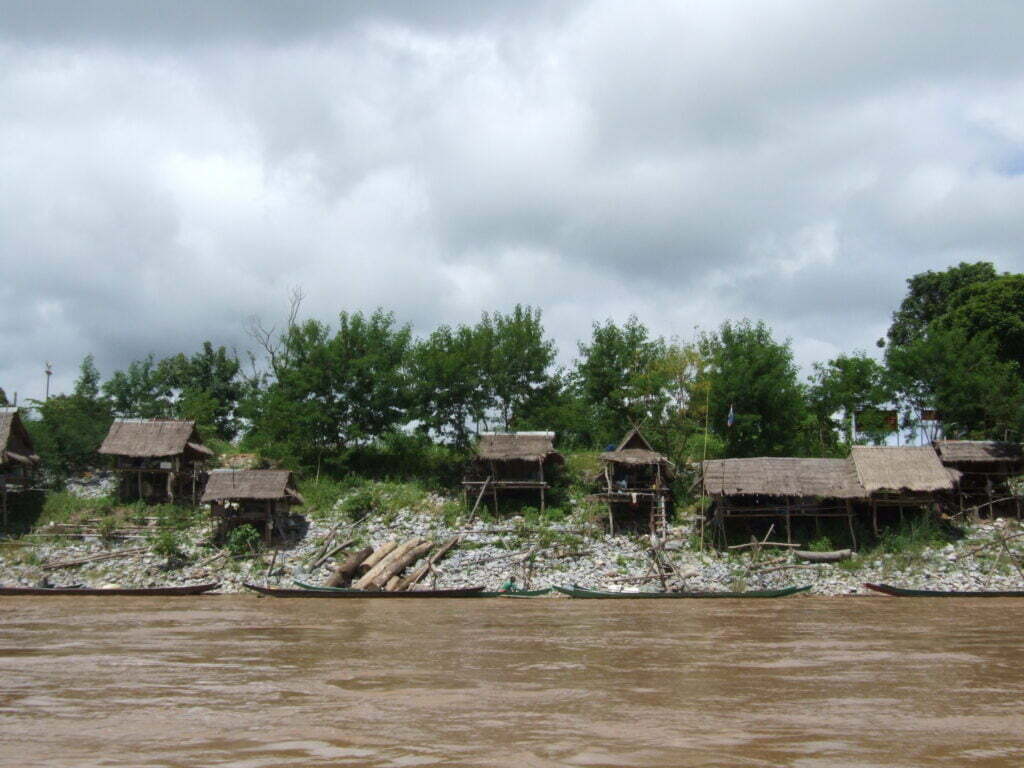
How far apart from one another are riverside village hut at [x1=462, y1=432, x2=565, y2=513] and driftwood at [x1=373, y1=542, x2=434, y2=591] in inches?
170

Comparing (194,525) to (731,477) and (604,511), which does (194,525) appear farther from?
(731,477)

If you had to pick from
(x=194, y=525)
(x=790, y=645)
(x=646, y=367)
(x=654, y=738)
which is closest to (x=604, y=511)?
(x=646, y=367)

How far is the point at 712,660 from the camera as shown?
1255 cm

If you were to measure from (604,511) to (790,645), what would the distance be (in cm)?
1800

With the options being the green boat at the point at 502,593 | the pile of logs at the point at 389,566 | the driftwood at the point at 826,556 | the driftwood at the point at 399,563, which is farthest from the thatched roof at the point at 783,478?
the driftwood at the point at 399,563

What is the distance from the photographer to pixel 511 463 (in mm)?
33688

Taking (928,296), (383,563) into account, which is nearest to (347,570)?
(383,563)

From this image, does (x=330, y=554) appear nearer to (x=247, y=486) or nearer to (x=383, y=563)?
→ (x=383, y=563)

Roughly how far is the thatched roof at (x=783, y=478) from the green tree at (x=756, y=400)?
4.14m

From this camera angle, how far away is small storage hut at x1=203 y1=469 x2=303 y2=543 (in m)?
30.2

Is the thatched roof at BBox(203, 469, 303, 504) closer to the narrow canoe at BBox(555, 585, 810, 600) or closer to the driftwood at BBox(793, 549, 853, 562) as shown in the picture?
the narrow canoe at BBox(555, 585, 810, 600)

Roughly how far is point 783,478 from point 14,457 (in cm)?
2882

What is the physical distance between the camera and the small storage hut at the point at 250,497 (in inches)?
1191

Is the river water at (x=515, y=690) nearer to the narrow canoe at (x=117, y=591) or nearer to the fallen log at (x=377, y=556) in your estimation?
the narrow canoe at (x=117, y=591)
